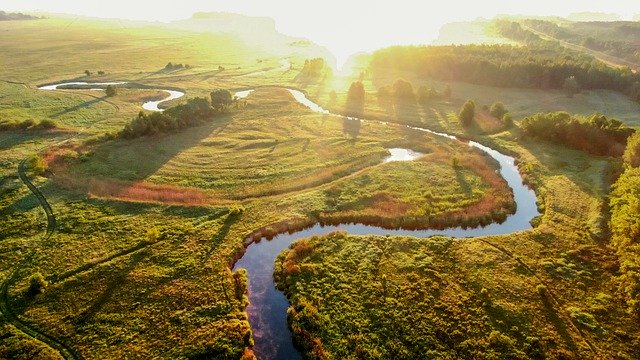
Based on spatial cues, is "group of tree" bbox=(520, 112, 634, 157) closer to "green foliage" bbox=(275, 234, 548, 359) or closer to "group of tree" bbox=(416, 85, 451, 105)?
"group of tree" bbox=(416, 85, 451, 105)

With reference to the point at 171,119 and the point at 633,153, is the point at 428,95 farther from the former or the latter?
the point at 171,119

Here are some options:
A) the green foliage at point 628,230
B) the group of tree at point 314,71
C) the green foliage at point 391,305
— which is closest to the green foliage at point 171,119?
the green foliage at point 391,305

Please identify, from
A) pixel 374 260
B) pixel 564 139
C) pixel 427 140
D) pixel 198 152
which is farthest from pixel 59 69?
pixel 564 139

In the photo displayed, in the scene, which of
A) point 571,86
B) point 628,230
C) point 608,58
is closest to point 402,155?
point 628,230

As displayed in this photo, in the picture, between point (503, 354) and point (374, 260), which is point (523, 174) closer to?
point (374, 260)

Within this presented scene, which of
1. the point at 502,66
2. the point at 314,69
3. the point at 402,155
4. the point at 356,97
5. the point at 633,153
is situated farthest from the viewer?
the point at 314,69

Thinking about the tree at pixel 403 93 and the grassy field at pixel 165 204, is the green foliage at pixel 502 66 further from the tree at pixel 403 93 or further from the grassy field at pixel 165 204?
the grassy field at pixel 165 204
